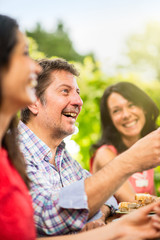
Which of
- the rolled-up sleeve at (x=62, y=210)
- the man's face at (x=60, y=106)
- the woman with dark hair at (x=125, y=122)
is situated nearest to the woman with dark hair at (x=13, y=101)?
the rolled-up sleeve at (x=62, y=210)

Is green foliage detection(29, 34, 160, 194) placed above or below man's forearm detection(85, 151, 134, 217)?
above

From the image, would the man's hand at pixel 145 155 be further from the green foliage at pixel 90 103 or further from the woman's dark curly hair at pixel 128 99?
the green foliage at pixel 90 103

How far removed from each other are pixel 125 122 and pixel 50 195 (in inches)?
94.3

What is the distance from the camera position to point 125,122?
12.8 ft

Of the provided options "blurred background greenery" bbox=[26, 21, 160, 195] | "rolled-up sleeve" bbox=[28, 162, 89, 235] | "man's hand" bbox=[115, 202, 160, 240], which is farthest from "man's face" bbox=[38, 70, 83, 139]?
"blurred background greenery" bbox=[26, 21, 160, 195]

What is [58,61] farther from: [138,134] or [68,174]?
[138,134]

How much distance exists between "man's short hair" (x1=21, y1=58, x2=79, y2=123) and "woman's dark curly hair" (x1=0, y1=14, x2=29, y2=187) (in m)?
0.77

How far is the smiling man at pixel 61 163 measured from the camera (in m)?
1.49

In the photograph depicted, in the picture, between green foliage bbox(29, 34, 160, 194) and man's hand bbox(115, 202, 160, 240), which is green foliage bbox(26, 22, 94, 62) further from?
man's hand bbox(115, 202, 160, 240)

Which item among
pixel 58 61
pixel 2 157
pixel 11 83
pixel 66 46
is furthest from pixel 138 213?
pixel 66 46

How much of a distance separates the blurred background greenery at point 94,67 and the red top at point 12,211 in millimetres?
4298

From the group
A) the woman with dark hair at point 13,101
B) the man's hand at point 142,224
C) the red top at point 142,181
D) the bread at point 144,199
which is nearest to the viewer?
the woman with dark hair at point 13,101

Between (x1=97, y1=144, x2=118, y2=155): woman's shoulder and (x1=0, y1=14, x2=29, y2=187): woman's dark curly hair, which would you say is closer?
(x1=0, y1=14, x2=29, y2=187): woman's dark curly hair

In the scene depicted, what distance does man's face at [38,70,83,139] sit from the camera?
7.22 ft
